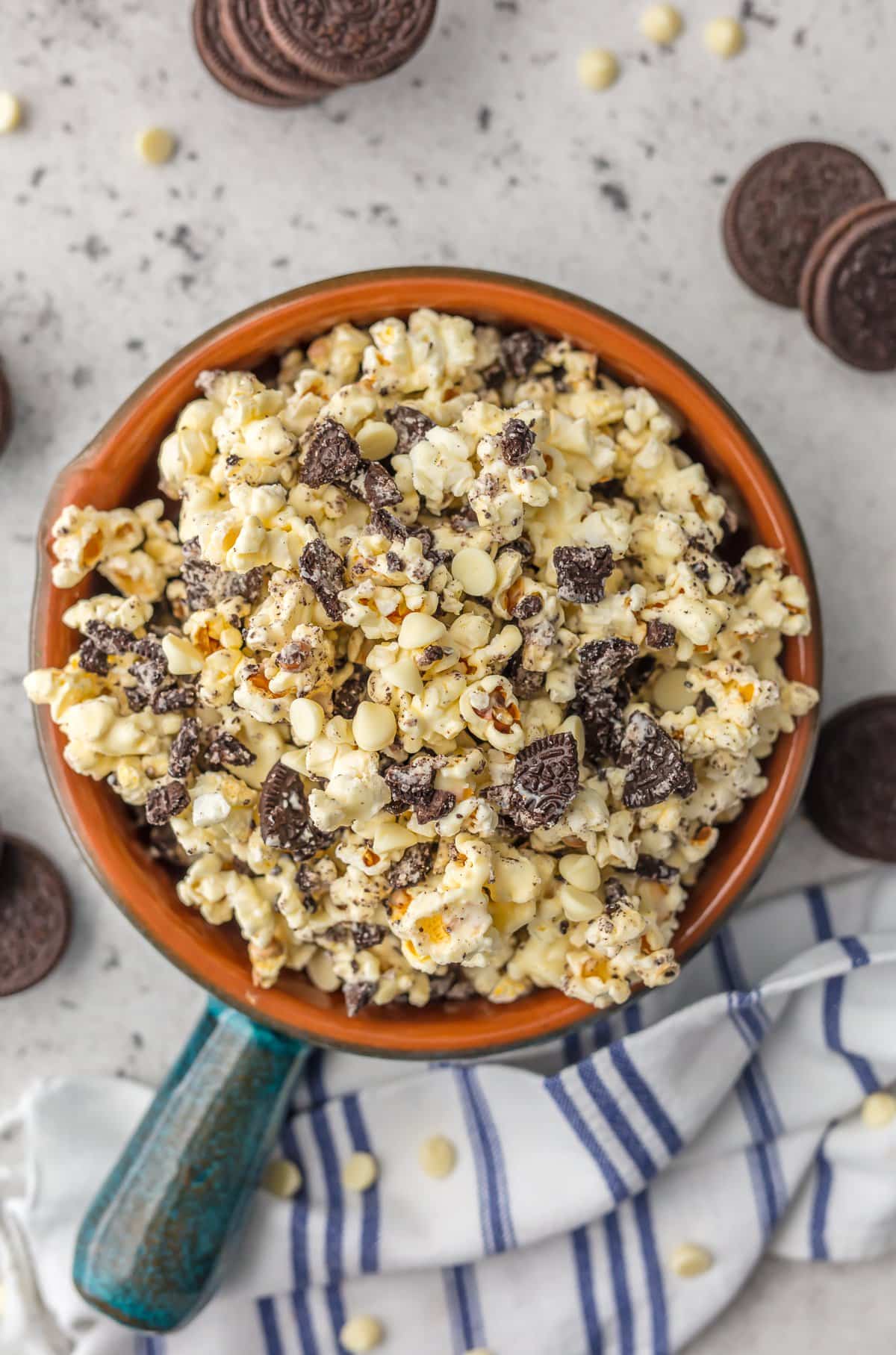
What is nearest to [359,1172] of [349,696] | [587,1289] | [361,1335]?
[361,1335]

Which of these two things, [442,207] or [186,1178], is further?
[442,207]

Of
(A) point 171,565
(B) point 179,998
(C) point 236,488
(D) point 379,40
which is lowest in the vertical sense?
(B) point 179,998

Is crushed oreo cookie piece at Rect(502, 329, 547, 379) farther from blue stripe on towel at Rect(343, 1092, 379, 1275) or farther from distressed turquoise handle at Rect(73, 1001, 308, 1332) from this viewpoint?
blue stripe on towel at Rect(343, 1092, 379, 1275)


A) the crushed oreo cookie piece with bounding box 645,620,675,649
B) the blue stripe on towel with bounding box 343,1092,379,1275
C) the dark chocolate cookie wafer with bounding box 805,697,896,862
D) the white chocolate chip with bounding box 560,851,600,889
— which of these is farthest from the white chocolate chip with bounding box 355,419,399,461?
the blue stripe on towel with bounding box 343,1092,379,1275

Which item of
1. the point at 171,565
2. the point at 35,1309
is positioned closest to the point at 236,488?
the point at 171,565

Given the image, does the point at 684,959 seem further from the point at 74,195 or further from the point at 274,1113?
the point at 74,195

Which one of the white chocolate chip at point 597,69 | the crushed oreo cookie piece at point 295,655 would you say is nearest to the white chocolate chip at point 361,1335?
the crushed oreo cookie piece at point 295,655

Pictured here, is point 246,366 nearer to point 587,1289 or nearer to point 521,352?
point 521,352
